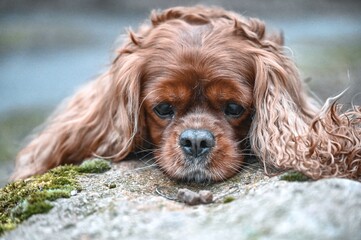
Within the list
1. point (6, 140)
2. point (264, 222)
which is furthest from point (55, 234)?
point (6, 140)

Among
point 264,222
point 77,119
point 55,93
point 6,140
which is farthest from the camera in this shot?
point 55,93

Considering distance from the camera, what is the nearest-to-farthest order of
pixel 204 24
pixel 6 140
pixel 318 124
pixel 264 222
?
pixel 264 222 → pixel 318 124 → pixel 204 24 → pixel 6 140

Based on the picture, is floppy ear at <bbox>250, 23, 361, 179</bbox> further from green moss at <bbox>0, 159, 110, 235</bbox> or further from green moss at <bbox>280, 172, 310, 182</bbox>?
green moss at <bbox>0, 159, 110, 235</bbox>

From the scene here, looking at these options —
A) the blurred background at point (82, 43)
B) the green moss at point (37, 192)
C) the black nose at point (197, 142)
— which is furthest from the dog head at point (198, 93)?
the blurred background at point (82, 43)

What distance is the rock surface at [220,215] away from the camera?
12.2 ft

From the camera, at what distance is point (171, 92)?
5.43 meters

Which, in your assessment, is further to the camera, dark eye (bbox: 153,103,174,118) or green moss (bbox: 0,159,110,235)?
dark eye (bbox: 153,103,174,118)

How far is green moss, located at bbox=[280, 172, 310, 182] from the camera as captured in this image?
14.8 ft

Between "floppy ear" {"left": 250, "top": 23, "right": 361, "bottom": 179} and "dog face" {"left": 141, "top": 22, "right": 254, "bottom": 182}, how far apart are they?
13 centimetres

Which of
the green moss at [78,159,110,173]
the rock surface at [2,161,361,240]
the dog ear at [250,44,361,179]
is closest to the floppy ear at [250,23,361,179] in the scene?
the dog ear at [250,44,361,179]

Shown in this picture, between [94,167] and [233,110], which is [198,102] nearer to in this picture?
[233,110]

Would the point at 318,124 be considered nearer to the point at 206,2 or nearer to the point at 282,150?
the point at 282,150

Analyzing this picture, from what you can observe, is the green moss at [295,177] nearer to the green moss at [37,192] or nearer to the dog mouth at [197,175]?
the dog mouth at [197,175]

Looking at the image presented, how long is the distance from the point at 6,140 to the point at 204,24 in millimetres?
4293
